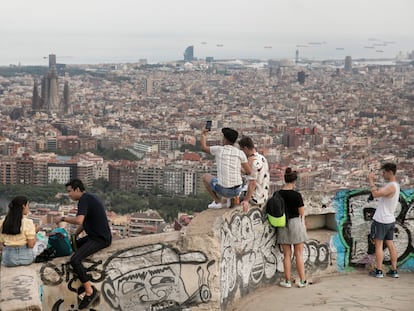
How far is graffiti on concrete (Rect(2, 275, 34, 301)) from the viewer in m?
2.75

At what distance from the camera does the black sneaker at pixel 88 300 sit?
10.7ft

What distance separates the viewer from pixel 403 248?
452cm

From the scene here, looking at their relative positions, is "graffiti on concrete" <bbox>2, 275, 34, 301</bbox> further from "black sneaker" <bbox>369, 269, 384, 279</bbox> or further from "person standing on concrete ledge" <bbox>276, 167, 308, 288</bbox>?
"black sneaker" <bbox>369, 269, 384, 279</bbox>

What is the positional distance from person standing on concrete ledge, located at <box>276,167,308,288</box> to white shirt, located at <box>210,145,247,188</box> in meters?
0.24

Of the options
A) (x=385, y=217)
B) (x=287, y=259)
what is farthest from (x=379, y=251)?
(x=287, y=259)

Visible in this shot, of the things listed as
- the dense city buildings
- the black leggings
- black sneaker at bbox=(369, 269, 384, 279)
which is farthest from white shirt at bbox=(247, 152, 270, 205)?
the dense city buildings

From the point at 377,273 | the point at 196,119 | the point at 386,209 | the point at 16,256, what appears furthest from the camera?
the point at 196,119

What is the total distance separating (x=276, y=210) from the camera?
3971 mm

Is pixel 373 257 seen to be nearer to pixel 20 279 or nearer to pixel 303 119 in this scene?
pixel 20 279

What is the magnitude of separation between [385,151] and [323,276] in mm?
57427

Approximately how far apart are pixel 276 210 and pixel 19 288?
1.53m

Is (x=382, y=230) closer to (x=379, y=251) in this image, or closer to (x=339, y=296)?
(x=379, y=251)

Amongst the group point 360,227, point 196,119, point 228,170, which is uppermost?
point 228,170

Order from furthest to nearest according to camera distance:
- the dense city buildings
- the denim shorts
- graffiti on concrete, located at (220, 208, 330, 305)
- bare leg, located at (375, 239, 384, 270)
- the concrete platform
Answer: the dense city buildings → bare leg, located at (375, 239, 384, 270) → the concrete platform → graffiti on concrete, located at (220, 208, 330, 305) → the denim shorts
